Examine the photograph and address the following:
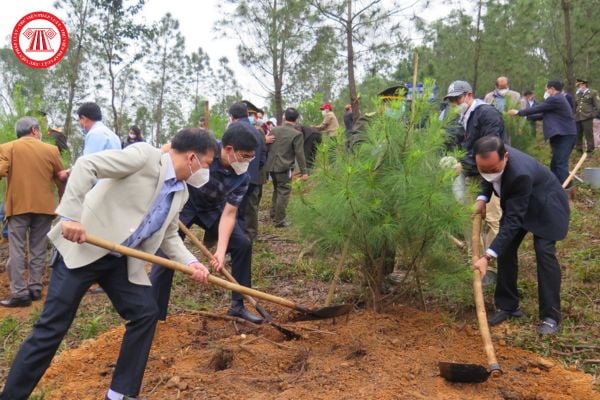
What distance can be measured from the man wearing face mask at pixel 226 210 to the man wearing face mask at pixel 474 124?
213 centimetres

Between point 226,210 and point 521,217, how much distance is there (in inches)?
84.4

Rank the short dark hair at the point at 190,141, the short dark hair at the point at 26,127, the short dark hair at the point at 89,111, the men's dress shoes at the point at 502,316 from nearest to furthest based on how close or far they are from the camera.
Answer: the short dark hair at the point at 190,141
the men's dress shoes at the point at 502,316
the short dark hair at the point at 89,111
the short dark hair at the point at 26,127

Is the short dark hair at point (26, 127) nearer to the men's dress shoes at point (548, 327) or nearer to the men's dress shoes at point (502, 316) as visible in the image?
the men's dress shoes at point (502, 316)

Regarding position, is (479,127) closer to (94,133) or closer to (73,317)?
(94,133)

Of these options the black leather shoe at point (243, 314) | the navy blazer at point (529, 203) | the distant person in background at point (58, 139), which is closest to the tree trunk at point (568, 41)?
the navy blazer at point (529, 203)

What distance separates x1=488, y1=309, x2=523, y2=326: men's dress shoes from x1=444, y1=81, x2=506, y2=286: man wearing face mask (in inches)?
23.8

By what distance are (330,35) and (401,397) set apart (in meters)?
8.69

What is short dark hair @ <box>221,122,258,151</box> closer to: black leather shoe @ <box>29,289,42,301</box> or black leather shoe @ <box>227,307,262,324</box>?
black leather shoe @ <box>227,307,262,324</box>

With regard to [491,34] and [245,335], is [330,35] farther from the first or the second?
[245,335]

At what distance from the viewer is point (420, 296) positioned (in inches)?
175

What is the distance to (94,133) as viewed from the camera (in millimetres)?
5266

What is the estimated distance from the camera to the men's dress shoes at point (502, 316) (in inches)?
171

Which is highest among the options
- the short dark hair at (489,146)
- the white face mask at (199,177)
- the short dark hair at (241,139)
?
the short dark hair at (241,139)

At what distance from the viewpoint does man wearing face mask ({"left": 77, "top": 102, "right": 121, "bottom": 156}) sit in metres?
5.23
